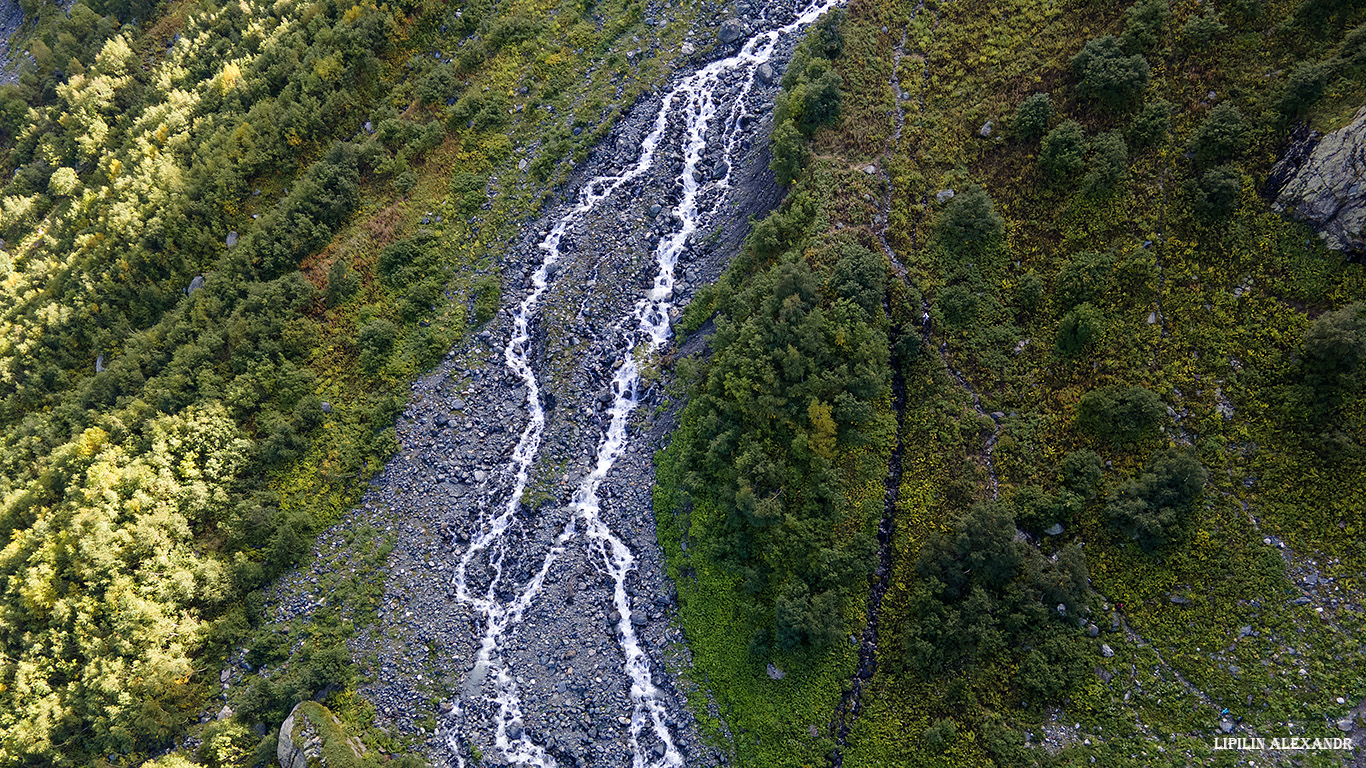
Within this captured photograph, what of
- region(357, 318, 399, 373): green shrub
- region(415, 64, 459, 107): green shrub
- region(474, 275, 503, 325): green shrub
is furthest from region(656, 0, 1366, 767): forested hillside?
region(415, 64, 459, 107): green shrub

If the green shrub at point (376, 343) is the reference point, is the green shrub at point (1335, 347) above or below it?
below

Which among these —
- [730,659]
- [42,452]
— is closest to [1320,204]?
[730,659]

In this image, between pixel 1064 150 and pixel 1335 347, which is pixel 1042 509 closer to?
pixel 1335 347

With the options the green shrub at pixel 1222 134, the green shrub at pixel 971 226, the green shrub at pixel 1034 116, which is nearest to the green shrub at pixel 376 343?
the green shrub at pixel 971 226

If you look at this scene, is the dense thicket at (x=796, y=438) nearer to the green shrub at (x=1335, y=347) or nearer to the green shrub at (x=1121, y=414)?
the green shrub at (x=1121, y=414)

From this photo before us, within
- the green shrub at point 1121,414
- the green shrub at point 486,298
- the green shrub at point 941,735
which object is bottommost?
the green shrub at point 941,735
